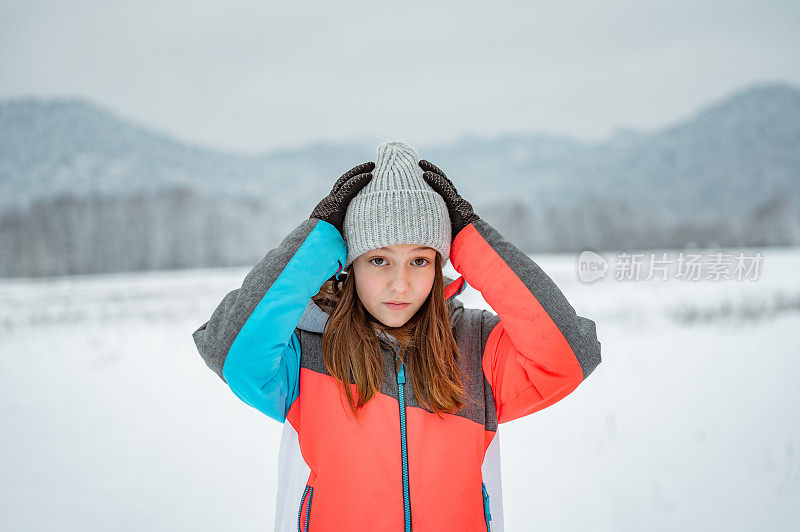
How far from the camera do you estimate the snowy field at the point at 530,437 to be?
2.31 metres

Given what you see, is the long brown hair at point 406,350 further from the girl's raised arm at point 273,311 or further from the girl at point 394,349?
the girl's raised arm at point 273,311

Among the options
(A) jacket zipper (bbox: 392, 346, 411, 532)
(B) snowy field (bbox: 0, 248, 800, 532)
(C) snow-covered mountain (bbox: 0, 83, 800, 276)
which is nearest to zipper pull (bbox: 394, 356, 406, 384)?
(A) jacket zipper (bbox: 392, 346, 411, 532)

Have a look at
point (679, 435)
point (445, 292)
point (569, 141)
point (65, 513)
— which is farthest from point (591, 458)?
point (569, 141)

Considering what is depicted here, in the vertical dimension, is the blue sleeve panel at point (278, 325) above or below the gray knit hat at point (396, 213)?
below

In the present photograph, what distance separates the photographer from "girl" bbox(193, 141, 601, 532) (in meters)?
1.10

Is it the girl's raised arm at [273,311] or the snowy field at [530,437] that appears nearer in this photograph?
the girl's raised arm at [273,311]

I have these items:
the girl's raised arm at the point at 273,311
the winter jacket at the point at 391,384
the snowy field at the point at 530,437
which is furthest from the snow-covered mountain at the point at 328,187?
the girl's raised arm at the point at 273,311

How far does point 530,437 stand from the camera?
307cm

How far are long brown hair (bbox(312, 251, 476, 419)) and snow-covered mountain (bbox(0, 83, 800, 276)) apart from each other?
9352 millimetres

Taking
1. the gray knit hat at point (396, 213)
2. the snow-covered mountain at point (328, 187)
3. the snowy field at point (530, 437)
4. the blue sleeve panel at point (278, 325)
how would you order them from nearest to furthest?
the blue sleeve panel at point (278, 325) → the gray knit hat at point (396, 213) → the snowy field at point (530, 437) → the snow-covered mountain at point (328, 187)

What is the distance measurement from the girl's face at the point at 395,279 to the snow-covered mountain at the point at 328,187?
9388 millimetres

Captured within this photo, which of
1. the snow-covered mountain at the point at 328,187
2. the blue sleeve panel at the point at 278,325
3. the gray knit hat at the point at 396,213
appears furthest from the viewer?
the snow-covered mountain at the point at 328,187

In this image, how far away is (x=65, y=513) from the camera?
2.27m

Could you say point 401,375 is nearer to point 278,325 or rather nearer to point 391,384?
point 391,384
